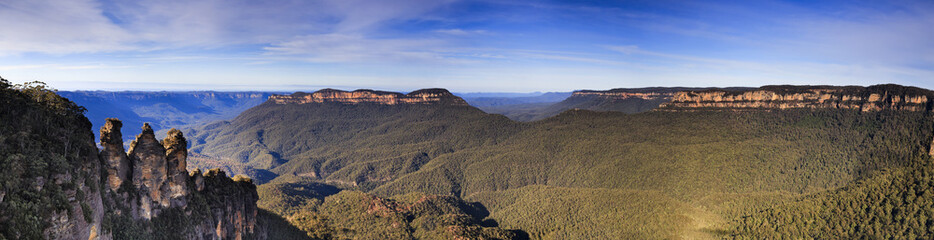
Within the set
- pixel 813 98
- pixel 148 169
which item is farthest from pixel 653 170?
pixel 148 169

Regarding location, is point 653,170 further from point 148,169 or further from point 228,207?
point 148,169

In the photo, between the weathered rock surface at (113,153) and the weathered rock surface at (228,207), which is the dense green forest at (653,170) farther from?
the weathered rock surface at (113,153)

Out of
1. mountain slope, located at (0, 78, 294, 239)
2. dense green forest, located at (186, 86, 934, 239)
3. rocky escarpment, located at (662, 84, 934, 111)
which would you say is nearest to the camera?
mountain slope, located at (0, 78, 294, 239)

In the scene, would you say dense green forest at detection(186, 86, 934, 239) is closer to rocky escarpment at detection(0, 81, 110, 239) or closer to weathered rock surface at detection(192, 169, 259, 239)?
weathered rock surface at detection(192, 169, 259, 239)

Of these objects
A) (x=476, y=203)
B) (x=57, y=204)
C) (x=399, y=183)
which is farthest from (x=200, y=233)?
(x=399, y=183)

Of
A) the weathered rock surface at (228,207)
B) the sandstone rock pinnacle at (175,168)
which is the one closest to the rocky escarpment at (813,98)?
the weathered rock surface at (228,207)

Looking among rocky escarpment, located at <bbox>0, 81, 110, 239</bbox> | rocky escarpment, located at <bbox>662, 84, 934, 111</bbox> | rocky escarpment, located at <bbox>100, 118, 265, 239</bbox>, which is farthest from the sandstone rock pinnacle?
rocky escarpment, located at <bbox>662, 84, 934, 111</bbox>
